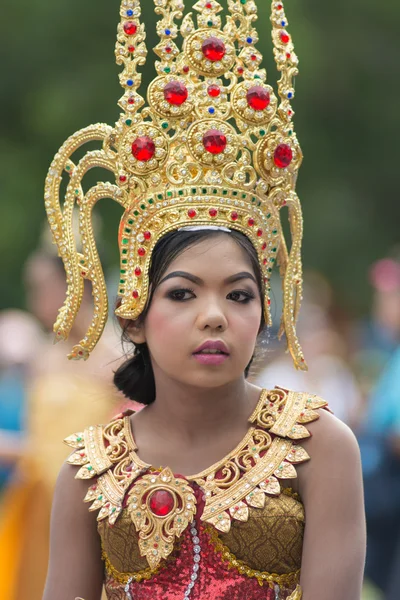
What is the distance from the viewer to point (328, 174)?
1719cm

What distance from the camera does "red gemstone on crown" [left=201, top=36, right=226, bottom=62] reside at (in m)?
4.01

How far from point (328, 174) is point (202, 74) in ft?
43.6

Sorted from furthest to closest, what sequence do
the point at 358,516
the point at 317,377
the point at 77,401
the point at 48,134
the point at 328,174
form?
1. the point at 328,174
2. the point at 48,134
3. the point at 317,377
4. the point at 77,401
5. the point at 358,516

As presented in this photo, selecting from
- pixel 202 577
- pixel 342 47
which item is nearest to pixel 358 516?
pixel 202 577

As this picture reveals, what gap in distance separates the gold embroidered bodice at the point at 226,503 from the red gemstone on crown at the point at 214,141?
0.72 meters

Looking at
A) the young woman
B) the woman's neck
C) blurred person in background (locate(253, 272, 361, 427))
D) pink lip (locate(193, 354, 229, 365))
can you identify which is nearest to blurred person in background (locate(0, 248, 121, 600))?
blurred person in background (locate(253, 272, 361, 427))

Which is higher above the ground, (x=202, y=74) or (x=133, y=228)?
(x=202, y=74)

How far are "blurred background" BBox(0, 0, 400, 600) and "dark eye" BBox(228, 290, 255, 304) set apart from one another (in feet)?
8.10

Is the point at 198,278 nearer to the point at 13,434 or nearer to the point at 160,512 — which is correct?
the point at 160,512

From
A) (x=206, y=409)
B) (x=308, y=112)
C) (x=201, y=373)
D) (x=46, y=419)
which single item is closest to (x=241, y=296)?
(x=201, y=373)

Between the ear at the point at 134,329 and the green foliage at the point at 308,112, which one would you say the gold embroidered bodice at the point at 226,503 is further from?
the green foliage at the point at 308,112

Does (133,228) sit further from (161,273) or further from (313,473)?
(313,473)

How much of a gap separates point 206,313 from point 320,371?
679cm

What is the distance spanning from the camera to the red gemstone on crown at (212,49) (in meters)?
4.01
